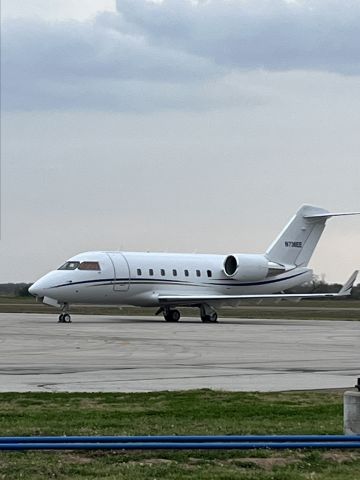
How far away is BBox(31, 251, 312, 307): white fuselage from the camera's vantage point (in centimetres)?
4878

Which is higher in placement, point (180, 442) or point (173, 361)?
point (180, 442)

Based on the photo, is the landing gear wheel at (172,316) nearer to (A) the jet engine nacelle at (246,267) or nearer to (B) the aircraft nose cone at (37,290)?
(A) the jet engine nacelle at (246,267)

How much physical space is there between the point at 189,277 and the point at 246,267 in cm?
296

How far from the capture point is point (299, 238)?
56875 mm

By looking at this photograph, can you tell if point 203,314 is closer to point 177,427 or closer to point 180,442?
point 177,427

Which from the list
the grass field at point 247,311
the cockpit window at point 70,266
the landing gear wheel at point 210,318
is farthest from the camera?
the grass field at point 247,311

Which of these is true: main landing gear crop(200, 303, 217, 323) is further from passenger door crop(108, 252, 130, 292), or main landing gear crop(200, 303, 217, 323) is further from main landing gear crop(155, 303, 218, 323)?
passenger door crop(108, 252, 130, 292)

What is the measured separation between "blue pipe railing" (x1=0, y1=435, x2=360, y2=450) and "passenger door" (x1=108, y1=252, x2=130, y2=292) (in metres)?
38.9

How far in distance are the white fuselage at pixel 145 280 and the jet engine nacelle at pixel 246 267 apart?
1.00ft

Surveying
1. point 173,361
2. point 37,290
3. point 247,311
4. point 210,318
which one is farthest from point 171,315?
point 173,361

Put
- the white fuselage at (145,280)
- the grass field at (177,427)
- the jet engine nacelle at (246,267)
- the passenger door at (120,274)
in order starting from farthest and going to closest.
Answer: the jet engine nacelle at (246,267) < the passenger door at (120,274) < the white fuselage at (145,280) < the grass field at (177,427)

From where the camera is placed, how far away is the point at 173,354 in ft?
85.7

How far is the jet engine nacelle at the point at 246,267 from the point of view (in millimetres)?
53844

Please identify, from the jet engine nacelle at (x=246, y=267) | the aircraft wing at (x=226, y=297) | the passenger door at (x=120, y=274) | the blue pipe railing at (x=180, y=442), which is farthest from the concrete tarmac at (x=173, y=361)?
the jet engine nacelle at (x=246, y=267)
